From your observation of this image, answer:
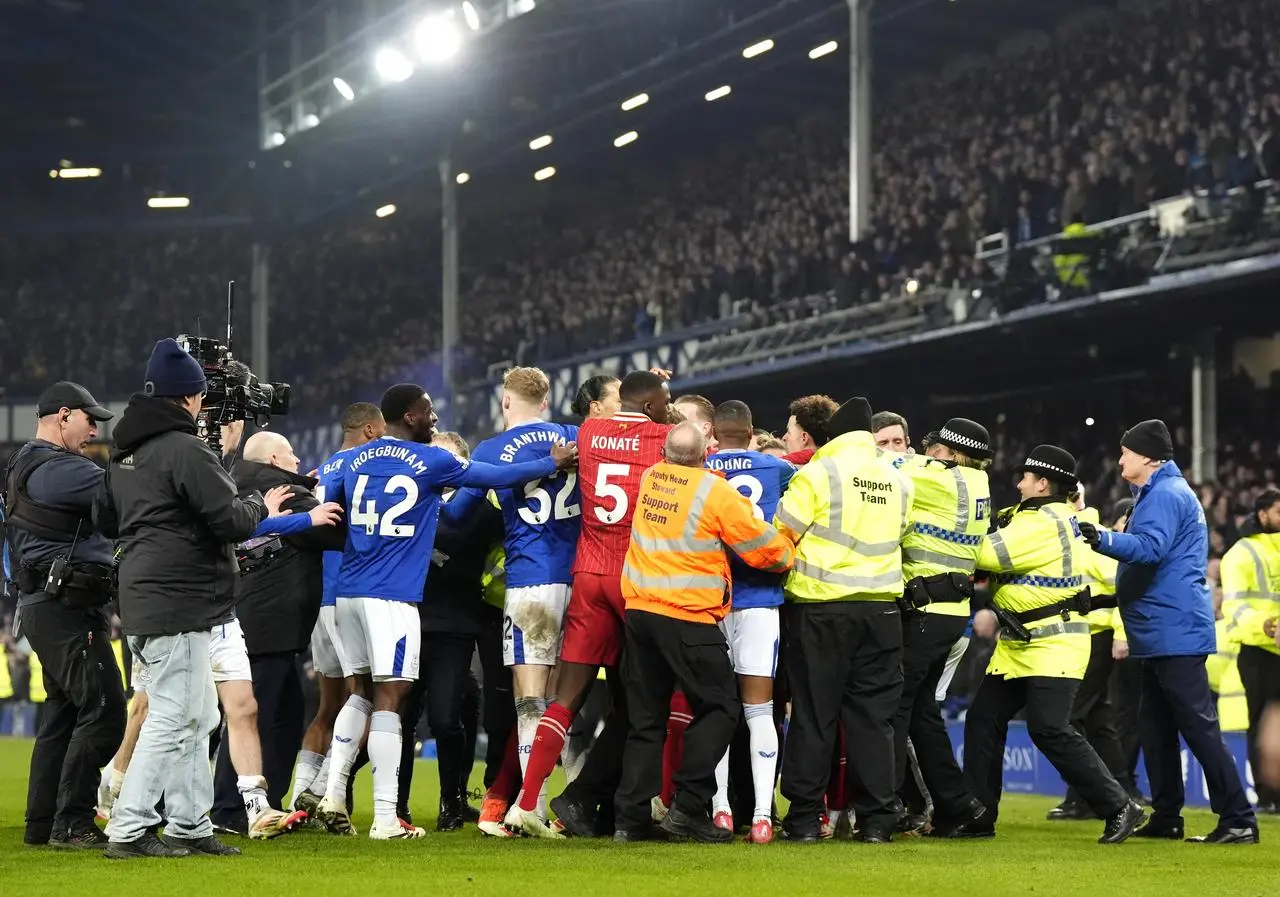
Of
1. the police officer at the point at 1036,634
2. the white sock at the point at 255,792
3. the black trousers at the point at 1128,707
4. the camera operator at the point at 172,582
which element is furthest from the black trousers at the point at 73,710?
the black trousers at the point at 1128,707

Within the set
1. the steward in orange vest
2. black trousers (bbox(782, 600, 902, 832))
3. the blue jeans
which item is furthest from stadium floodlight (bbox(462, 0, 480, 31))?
the blue jeans

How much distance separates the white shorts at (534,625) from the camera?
9273mm

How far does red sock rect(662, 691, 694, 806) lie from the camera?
30.9 ft

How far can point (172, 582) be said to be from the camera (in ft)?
26.3

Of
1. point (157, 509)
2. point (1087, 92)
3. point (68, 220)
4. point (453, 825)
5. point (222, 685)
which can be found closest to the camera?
point (157, 509)

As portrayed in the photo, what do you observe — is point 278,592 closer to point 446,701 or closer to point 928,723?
point 446,701

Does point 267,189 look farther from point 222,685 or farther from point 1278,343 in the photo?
point 222,685

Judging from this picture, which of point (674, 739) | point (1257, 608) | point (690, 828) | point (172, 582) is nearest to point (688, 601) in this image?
point (674, 739)

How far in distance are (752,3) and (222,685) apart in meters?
21.5

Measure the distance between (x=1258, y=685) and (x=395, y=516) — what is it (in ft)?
20.4

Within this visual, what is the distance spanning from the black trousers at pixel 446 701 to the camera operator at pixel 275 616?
0.64 metres

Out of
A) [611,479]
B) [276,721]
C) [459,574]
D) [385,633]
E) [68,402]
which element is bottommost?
[276,721]

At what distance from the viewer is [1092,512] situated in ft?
37.9

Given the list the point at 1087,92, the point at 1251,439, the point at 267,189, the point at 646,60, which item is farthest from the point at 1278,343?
the point at 267,189
